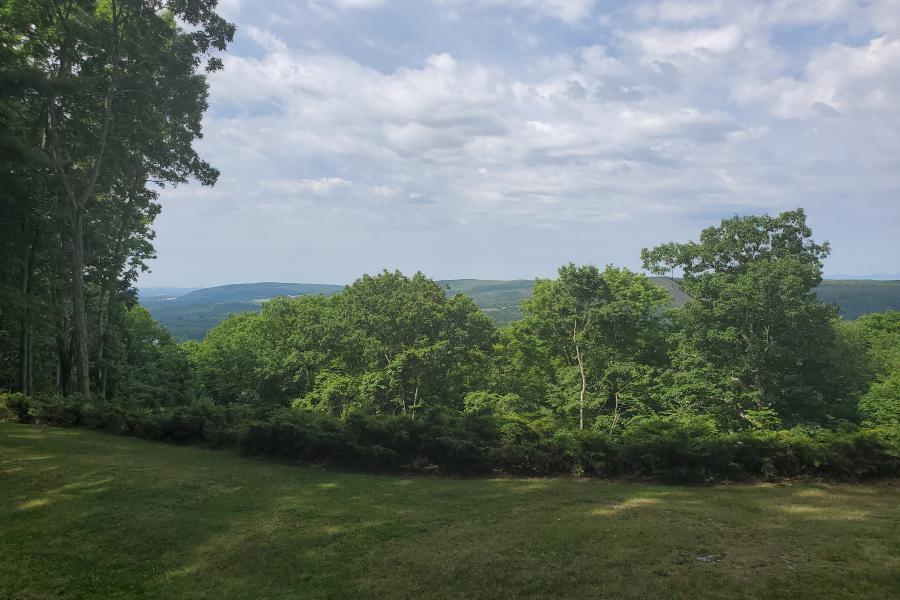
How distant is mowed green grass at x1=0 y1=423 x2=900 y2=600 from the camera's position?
19.0 feet

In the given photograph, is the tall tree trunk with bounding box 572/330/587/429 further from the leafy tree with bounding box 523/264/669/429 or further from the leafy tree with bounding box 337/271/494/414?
the leafy tree with bounding box 337/271/494/414

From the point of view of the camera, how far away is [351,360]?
3141 cm

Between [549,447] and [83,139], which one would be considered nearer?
[549,447]

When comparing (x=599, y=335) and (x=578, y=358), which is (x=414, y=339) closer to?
(x=578, y=358)

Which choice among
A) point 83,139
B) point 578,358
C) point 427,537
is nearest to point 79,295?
point 83,139

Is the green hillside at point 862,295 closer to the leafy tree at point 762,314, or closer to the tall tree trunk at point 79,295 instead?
the leafy tree at point 762,314

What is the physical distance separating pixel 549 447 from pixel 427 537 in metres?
4.28

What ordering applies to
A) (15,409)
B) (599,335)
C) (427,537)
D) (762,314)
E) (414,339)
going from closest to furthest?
(427,537), (15,409), (762,314), (599,335), (414,339)

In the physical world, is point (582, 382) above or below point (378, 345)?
below

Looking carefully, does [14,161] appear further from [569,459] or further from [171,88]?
[569,459]

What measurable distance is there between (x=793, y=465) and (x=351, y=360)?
24892 mm

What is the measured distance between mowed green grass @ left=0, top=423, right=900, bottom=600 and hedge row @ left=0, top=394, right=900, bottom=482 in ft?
1.68

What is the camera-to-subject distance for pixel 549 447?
10797mm

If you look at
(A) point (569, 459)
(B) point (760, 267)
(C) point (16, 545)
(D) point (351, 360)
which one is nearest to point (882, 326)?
(B) point (760, 267)
